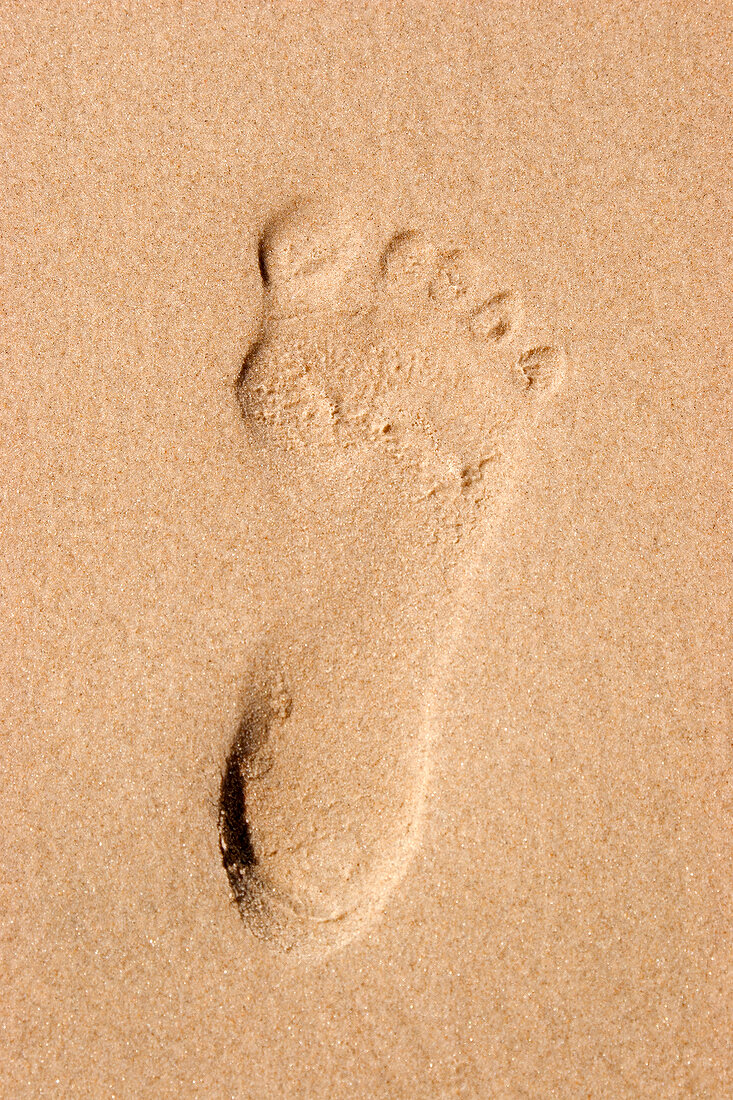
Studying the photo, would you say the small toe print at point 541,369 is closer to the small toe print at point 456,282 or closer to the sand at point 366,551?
the sand at point 366,551

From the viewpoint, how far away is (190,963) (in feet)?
3.61

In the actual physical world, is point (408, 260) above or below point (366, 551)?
above

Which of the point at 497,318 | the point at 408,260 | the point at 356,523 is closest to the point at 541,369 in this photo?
the point at 497,318

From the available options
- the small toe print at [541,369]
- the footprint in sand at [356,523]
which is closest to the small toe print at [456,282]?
the footprint in sand at [356,523]

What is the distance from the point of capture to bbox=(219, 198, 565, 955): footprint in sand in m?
1.08

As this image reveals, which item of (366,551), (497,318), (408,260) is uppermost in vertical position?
(408,260)

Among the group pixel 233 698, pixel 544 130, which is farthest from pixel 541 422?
pixel 233 698

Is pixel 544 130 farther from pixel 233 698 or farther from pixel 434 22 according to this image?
pixel 233 698

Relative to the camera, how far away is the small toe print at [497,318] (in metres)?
1.18

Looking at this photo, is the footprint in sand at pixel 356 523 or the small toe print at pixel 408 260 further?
the small toe print at pixel 408 260

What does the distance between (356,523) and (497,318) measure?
0.44 m

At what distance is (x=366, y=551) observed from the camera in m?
1.14

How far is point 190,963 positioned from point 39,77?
1.59m

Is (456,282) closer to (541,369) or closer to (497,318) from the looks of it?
(497,318)
